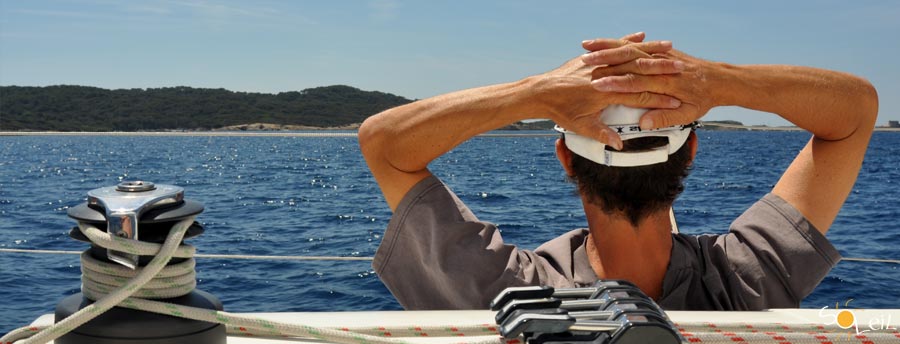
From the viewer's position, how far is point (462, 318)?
95cm

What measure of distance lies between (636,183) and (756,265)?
269 millimetres

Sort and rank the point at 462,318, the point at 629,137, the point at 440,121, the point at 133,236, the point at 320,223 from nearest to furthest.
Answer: the point at 133,236
the point at 462,318
the point at 629,137
the point at 440,121
the point at 320,223

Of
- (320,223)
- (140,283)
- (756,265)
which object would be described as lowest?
(320,223)

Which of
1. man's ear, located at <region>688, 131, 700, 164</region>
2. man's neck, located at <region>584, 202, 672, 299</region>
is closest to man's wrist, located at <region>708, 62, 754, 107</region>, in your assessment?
man's ear, located at <region>688, 131, 700, 164</region>

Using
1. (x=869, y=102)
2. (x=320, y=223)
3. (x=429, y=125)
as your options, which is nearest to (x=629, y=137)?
(x=429, y=125)

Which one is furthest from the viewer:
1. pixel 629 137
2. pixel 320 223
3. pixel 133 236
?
pixel 320 223

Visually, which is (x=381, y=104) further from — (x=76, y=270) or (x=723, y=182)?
(x=76, y=270)

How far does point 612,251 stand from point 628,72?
0.27m

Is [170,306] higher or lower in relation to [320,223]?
higher

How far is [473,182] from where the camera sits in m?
18.3

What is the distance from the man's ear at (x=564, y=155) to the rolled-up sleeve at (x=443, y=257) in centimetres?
14

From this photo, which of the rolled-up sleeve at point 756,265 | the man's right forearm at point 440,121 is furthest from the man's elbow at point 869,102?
the man's right forearm at point 440,121

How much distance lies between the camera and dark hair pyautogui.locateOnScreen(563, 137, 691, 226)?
1140 mm

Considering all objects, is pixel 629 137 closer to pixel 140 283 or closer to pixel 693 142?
pixel 693 142
